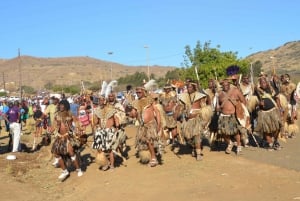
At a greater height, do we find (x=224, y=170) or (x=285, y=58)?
(x=285, y=58)

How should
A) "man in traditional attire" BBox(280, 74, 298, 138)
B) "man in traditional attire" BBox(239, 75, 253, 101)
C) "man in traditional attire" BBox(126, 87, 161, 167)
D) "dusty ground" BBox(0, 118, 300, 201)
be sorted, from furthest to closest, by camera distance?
"man in traditional attire" BBox(280, 74, 298, 138), "man in traditional attire" BBox(239, 75, 253, 101), "man in traditional attire" BBox(126, 87, 161, 167), "dusty ground" BBox(0, 118, 300, 201)

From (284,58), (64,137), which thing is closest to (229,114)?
(64,137)

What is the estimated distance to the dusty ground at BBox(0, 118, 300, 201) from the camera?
7348mm

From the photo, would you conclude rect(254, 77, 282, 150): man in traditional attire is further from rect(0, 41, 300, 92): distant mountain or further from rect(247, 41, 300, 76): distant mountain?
rect(0, 41, 300, 92): distant mountain

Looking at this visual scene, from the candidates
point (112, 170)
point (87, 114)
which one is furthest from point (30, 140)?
point (112, 170)

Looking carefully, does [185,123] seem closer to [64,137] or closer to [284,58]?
[64,137]

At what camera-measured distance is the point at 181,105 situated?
10.9 meters

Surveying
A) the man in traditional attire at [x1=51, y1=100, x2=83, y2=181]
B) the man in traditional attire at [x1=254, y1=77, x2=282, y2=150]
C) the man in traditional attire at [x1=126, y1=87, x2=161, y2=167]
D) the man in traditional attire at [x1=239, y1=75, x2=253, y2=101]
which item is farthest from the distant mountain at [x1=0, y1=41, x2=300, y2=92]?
the man in traditional attire at [x1=51, y1=100, x2=83, y2=181]

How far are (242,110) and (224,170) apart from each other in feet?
6.63

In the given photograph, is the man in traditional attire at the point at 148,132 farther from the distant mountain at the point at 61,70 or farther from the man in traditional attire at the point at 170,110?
the distant mountain at the point at 61,70

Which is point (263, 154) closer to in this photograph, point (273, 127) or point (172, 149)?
point (273, 127)

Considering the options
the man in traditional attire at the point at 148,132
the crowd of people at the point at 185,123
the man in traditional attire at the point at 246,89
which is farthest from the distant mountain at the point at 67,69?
the man in traditional attire at the point at 148,132

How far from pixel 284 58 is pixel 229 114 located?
203 feet

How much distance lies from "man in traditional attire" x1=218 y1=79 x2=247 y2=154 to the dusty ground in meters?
0.43
